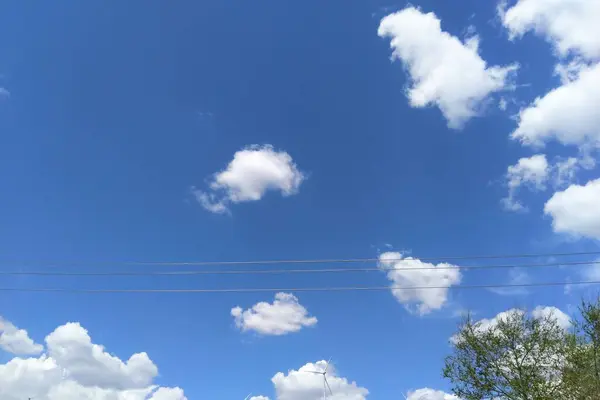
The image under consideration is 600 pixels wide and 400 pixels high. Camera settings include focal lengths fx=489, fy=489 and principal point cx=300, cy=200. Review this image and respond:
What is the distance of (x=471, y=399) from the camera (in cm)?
5891

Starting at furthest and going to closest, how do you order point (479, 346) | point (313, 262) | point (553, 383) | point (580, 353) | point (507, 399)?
point (479, 346) → point (507, 399) → point (553, 383) → point (580, 353) → point (313, 262)

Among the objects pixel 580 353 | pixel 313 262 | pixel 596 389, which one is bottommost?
pixel 596 389

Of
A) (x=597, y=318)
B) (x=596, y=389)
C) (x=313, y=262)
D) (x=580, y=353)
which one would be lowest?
(x=596, y=389)

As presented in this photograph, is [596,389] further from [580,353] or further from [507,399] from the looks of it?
[507,399]

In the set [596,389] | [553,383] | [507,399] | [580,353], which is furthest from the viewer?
[507,399]

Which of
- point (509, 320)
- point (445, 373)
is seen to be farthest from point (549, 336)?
point (445, 373)

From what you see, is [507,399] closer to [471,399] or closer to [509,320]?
[471,399]

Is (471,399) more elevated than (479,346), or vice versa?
(479,346)

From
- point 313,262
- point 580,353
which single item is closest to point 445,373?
point 580,353

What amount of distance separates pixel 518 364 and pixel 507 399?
171 inches

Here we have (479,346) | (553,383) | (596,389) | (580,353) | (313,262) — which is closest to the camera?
(596,389)

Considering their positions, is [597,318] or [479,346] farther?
[479,346]

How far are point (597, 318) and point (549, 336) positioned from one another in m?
7.54

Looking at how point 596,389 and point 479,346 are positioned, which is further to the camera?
point 479,346
